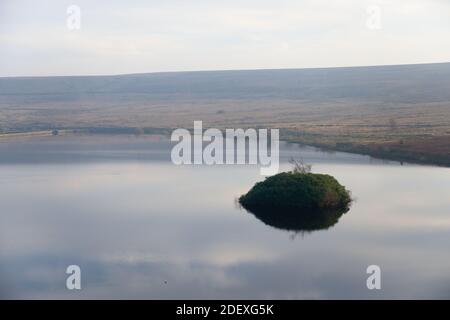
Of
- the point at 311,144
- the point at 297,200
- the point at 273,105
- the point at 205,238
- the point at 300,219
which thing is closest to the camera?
the point at 205,238

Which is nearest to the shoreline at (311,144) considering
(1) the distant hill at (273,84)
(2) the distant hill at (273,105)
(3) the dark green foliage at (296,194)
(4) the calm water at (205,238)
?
(2) the distant hill at (273,105)

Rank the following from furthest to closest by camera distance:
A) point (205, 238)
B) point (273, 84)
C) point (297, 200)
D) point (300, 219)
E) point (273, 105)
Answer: point (273, 84) → point (273, 105) → point (297, 200) → point (300, 219) → point (205, 238)

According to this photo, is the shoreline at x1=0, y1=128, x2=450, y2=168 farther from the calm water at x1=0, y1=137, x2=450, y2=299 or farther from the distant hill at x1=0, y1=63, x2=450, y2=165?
the calm water at x1=0, y1=137, x2=450, y2=299

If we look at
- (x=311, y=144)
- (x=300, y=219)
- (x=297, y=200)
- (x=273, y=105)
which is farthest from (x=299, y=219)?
(x=273, y=105)

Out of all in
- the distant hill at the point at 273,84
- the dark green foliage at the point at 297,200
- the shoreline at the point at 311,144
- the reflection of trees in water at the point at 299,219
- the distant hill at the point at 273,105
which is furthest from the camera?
the distant hill at the point at 273,84

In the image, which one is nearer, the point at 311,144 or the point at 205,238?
the point at 205,238

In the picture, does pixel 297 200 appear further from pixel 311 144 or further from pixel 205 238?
pixel 311 144

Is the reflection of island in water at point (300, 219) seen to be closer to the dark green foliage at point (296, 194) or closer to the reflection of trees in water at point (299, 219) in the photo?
the reflection of trees in water at point (299, 219)

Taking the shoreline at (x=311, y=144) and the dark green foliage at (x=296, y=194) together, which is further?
the shoreline at (x=311, y=144)

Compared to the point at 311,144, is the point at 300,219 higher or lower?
lower
